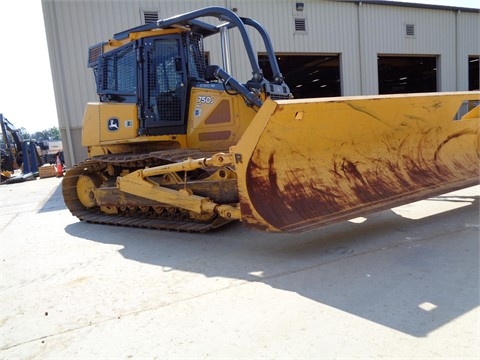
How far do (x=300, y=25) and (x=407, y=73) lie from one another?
10.7 metres

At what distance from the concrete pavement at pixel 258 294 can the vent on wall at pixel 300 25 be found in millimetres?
10206

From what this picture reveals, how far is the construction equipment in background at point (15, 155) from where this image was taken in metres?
19.1

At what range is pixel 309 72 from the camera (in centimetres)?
1938

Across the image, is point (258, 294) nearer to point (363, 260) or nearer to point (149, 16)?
point (363, 260)

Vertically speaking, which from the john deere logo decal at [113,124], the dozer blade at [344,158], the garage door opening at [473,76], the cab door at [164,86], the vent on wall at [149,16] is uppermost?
the vent on wall at [149,16]

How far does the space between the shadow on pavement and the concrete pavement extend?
0.04 feet

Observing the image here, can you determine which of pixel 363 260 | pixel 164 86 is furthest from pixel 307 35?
pixel 363 260

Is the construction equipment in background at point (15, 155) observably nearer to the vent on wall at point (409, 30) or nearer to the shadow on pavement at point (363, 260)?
the shadow on pavement at point (363, 260)

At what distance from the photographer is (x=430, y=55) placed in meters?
16.0

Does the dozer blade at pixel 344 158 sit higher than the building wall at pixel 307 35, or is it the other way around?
the building wall at pixel 307 35

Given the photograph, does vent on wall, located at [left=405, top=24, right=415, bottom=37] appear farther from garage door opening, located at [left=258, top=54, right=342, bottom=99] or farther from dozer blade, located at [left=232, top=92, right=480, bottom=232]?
→ dozer blade, located at [left=232, top=92, right=480, bottom=232]

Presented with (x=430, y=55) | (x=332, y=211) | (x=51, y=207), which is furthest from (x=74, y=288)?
(x=430, y=55)

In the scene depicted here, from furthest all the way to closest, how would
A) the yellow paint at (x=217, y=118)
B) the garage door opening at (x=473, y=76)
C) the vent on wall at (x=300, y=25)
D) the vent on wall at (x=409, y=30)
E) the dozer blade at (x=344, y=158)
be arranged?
the garage door opening at (x=473, y=76)
the vent on wall at (x=409, y=30)
the vent on wall at (x=300, y=25)
the yellow paint at (x=217, y=118)
the dozer blade at (x=344, y=158)

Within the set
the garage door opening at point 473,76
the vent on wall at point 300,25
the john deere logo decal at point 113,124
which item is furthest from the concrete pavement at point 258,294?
the garage door opening at point 473,76
